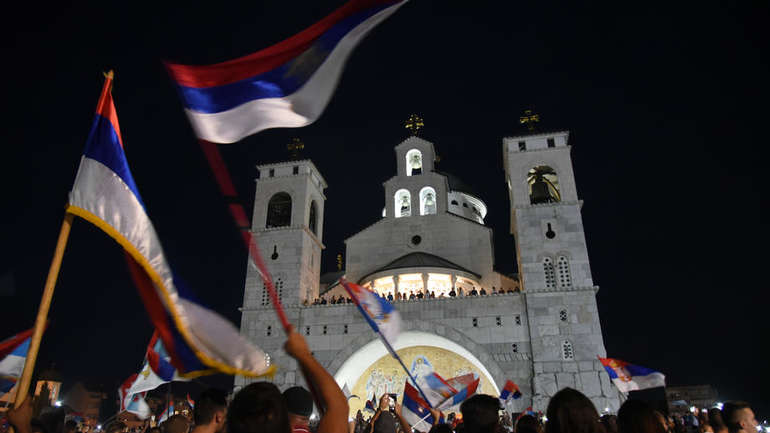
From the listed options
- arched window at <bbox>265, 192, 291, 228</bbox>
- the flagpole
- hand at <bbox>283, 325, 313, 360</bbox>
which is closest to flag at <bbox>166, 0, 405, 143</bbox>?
the flagpole

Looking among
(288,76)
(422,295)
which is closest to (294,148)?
(422,295)

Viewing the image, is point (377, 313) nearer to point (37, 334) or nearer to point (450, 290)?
point (37, 334)

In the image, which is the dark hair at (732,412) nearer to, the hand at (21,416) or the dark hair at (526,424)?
the dark hair at (526,424)

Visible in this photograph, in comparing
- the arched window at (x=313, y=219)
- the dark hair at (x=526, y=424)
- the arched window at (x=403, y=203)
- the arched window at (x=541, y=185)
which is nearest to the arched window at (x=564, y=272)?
the arched window at (x=541, y=185)

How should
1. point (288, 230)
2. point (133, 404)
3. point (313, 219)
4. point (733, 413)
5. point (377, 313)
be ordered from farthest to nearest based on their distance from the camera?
point (313, 219), point (288, 230), point (133, 404), point (377, 313), point (733, 413)

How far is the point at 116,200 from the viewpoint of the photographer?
5.42 metres

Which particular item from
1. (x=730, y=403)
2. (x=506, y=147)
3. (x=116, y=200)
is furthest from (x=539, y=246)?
(x=116, y=200)

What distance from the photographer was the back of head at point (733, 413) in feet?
15.2

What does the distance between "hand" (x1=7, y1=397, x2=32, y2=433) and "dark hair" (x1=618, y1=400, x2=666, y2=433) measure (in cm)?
407

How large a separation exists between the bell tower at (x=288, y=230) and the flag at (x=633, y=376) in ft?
64.2

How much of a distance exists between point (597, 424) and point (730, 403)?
283 centimetres

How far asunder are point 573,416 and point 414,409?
7593 mm

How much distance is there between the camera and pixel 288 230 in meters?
33.8

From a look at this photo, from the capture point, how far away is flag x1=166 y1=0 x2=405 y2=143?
561 cm
